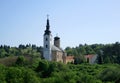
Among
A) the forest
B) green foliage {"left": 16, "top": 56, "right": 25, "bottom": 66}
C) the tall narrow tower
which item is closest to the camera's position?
the forest

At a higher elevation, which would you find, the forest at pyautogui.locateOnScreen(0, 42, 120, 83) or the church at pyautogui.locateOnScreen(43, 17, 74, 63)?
the church at pyautogui.locateOnScreen(43, 17, 74, 63)

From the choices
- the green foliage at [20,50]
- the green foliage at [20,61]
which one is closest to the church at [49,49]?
the green foliage at [20,61]

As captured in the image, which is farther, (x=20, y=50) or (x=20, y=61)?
(x=20, y=50)

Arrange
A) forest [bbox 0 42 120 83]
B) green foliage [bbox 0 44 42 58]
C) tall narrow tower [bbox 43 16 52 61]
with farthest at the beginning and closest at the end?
green foliage [bbox 0 44 42 58] → tall narrow tower [bbox 43 16 52 61] → forest [bbox 0 42 120 83]

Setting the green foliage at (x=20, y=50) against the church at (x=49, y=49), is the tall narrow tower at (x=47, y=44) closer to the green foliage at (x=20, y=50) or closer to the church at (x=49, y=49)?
the church at (x=49, y=49)

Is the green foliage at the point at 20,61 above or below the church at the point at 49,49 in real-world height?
below

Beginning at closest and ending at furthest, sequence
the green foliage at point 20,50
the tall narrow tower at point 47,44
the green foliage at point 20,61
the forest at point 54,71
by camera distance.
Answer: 1. the forest at point 54,71
2. the green foliage at point 20,61
3. the tall narrow tower at point 47,44
4. the green foliage at point 20,50

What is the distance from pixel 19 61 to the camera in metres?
67.9

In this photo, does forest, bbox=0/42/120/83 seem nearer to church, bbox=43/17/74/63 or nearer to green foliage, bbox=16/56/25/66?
green foliage, bbox=16/56/25/66

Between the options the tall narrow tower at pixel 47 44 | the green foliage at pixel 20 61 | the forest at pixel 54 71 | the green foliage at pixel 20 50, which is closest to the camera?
the forest at pixel 54 71

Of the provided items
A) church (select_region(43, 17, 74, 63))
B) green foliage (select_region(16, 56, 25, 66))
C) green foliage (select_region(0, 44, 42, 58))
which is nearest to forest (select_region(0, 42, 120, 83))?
green foliage (select_region(16, 56, 25, 66))

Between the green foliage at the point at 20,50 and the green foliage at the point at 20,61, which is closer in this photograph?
the green foliage at the point at 20,61

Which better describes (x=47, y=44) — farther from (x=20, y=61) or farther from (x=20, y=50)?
(x=20, y=50)

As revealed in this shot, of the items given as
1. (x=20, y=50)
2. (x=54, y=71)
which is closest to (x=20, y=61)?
(x=54, y=71)
